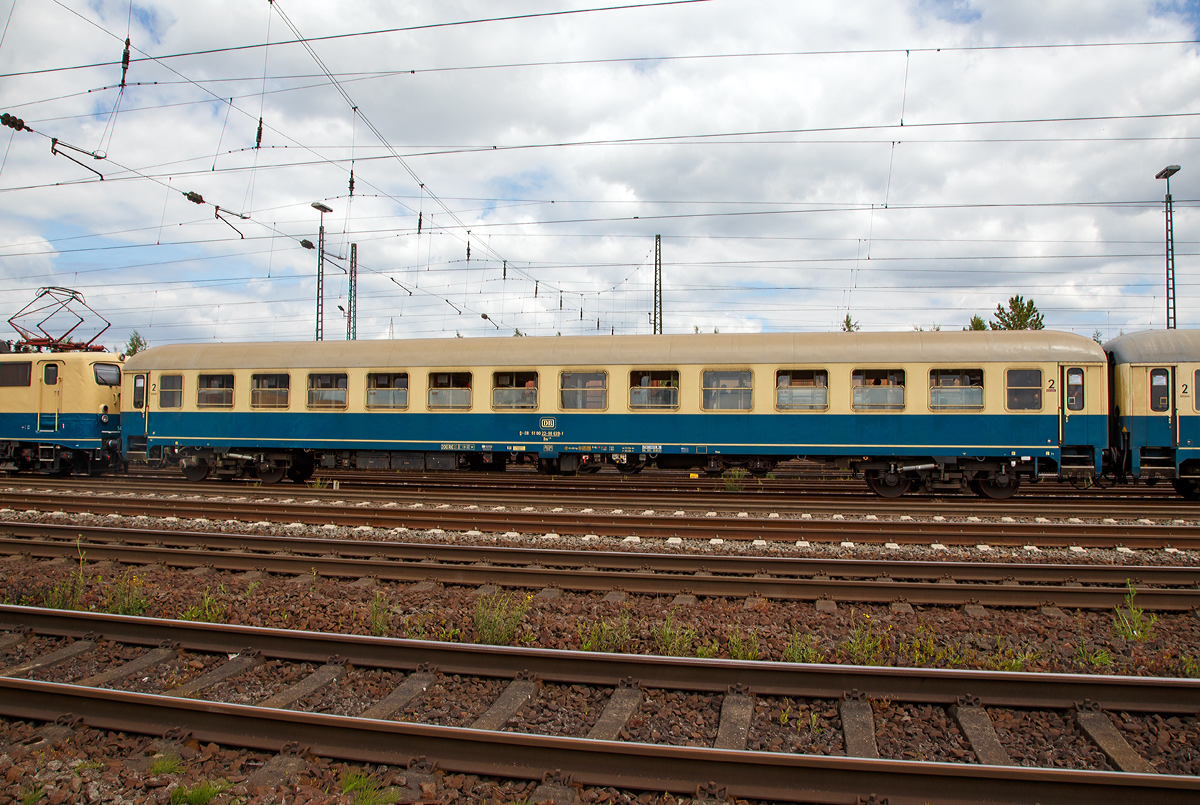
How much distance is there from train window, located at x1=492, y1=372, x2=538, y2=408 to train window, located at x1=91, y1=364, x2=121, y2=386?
36.7 ft

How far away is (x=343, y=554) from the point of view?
8719 mm

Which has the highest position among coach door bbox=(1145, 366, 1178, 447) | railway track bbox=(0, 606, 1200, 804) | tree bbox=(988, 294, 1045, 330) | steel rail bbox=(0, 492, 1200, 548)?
tree bbox=(988, 294, 1045, 330)

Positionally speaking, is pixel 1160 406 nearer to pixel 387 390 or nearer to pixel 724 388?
pixel 724 388

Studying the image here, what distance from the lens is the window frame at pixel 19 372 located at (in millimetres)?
17438

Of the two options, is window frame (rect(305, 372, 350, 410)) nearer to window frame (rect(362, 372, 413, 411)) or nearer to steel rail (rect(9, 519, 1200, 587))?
window frame (rect(362, 372, 413, 411))

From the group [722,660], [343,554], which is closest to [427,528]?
[343,554]

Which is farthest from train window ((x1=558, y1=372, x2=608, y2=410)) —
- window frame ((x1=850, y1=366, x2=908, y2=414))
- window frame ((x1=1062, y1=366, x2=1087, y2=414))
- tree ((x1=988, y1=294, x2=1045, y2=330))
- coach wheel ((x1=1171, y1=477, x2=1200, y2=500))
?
tree ((x1=988, y1=294, x2=1045, y2=330))

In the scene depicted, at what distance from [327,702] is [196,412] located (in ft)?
46.2

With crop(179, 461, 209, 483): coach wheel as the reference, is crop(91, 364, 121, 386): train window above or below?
above

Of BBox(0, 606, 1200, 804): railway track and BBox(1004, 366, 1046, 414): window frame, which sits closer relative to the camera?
BBox(0, 606, 1200, 804): railway track

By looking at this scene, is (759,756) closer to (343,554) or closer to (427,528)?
(343,554)

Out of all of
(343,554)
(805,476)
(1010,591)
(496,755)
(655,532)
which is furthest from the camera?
(805,476)

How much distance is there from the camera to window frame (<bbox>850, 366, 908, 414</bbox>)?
13.0 metres

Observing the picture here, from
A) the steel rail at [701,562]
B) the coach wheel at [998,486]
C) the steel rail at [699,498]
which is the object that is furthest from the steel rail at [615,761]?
the coach wheel at [998,486]
